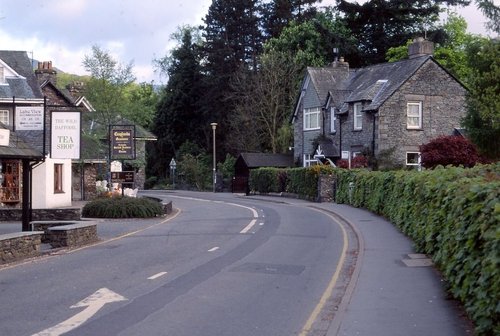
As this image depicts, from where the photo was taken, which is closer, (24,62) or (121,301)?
(121,301)

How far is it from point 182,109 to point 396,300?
76.1m

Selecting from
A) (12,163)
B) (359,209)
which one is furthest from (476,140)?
(12,163)

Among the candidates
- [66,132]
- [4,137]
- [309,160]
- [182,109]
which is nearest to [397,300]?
[4,137]

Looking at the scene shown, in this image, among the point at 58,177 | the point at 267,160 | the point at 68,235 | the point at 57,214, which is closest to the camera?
the point at 68,235

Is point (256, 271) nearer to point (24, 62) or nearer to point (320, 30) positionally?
point (24, 62)

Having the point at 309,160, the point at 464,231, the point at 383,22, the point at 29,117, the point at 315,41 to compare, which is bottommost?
the point at 464,231

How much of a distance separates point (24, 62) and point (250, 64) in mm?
38729

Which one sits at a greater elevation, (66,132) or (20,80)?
(20,80)

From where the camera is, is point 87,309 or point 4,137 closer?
point 87,309

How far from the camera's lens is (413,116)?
165ft

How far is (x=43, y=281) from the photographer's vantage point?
554 inches

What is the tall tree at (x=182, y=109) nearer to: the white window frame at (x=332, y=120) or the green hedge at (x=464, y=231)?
the white window frame at (x=332, y=120)

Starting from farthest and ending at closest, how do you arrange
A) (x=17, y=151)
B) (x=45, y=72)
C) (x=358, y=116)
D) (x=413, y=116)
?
(x=358, y=116)
(x=413, y=116)
(x=45, y=72)
(x=17, y=151)

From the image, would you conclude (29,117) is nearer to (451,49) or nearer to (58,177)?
(58,177)
